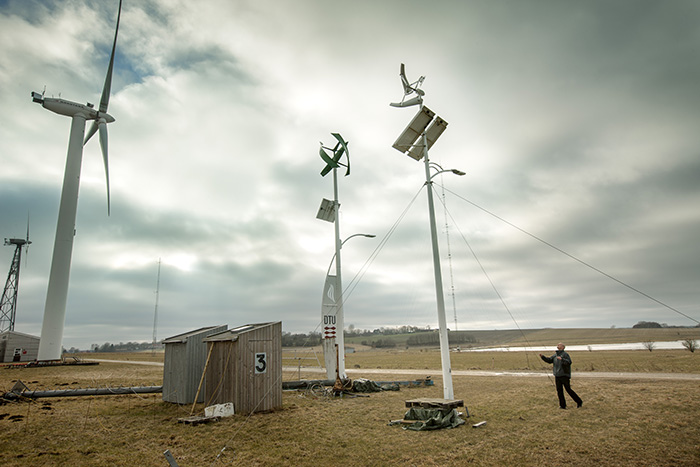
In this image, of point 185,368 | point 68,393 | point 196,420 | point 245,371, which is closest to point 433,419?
point 245,371

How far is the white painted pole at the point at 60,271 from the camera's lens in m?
41.5

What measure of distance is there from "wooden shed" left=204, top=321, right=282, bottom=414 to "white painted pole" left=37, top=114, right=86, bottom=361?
38.2 meters

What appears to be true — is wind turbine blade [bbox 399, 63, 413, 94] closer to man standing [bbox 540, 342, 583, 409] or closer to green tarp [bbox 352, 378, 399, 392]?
man standing [bbox 540, 342, 583, 409]

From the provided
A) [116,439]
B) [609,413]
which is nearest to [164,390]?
[116,439]

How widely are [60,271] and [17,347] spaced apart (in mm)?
23385

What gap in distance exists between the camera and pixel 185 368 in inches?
655

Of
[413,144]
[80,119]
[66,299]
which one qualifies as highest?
[80,119]

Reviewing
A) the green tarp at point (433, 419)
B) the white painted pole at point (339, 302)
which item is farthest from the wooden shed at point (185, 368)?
the green tarp at point (433, 419)

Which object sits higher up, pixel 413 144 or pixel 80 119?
pixel 80 119

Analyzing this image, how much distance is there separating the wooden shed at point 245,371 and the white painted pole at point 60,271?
3815cm

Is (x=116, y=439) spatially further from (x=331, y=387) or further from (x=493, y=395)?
(x=493, y=395)

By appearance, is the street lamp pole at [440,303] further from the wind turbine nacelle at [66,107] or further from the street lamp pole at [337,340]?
the wind turbine nacelle at [66,107]

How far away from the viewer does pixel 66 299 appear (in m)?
42.7

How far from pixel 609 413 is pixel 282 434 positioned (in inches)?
403
